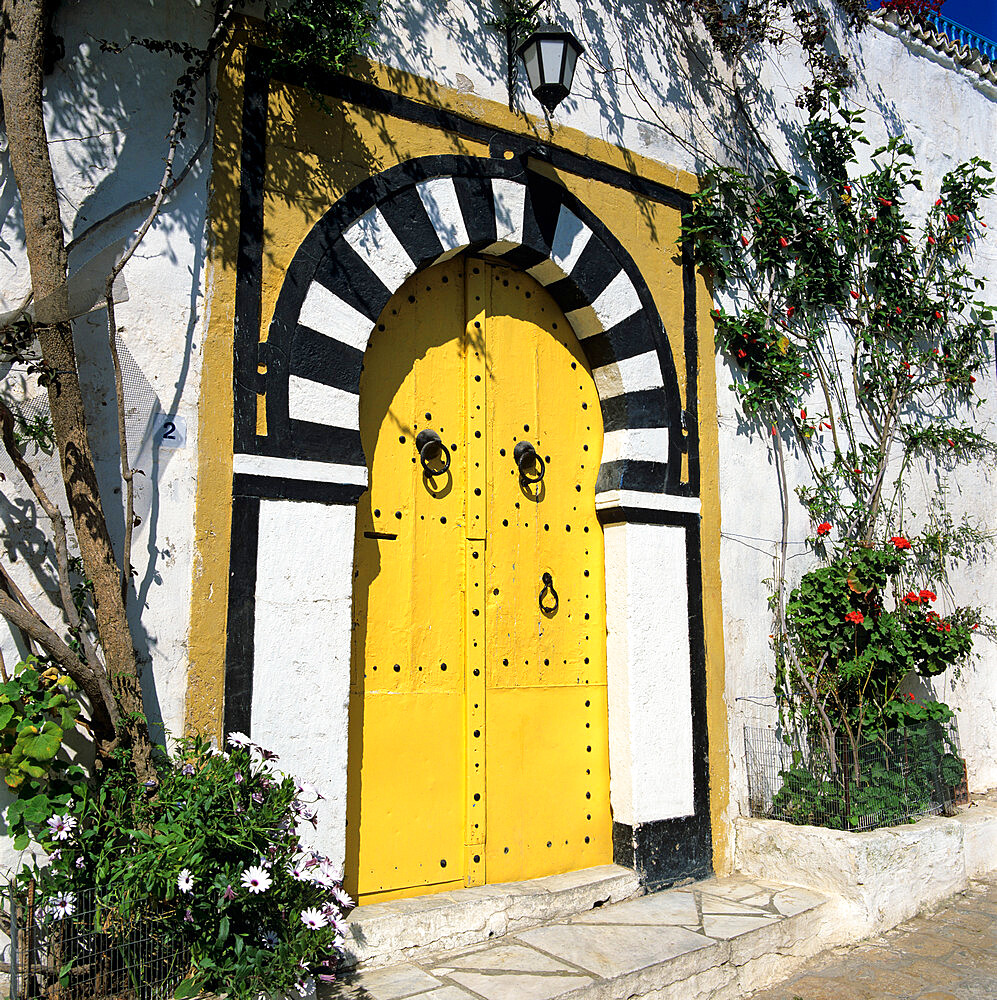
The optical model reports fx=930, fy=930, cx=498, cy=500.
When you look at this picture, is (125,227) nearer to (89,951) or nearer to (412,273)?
(412,273)

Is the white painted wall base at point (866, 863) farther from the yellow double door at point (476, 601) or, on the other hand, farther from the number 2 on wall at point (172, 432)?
the number 2 on wall at point (172, 432)

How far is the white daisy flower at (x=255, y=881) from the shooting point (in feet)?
8.20

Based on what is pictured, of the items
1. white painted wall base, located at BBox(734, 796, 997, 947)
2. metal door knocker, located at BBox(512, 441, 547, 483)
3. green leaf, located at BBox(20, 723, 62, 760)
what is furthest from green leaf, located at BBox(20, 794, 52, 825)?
white painted wall base, located at BBox(734, 796, 997, 947)

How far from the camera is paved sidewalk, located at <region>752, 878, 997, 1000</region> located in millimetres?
3510

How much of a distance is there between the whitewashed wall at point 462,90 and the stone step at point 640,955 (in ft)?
2.29

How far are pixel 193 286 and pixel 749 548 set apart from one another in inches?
120

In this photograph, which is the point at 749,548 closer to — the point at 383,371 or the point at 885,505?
the point at 885,505

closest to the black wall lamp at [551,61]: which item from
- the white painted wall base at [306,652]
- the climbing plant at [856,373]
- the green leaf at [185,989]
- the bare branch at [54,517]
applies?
the climbing plant at [856,373]

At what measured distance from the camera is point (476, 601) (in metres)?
3.98

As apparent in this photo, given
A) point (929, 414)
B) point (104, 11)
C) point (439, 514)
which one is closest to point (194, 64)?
point (104, 11)

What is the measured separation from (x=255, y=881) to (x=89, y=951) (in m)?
0.50

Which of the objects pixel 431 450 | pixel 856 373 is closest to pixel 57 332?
pixel 431 450

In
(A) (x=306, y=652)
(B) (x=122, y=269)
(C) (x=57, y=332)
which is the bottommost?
(A) (x=306, y=652)

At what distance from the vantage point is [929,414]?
612 centimetres
